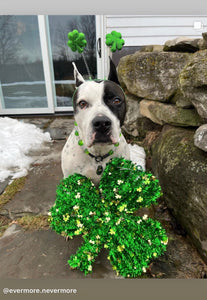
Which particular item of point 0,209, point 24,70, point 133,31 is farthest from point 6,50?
point 0,209

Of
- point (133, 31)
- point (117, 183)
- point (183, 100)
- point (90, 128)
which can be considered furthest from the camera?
point (133, 31)

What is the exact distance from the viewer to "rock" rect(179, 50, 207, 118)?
6.21 feet

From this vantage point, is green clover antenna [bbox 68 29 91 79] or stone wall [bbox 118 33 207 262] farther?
green clover antenna [bbox 68 29 91 79]

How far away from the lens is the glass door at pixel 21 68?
17.6 ft

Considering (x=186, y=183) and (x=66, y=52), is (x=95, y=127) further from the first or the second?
(x=66, y=52)

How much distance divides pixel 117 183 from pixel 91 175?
0.37 meters

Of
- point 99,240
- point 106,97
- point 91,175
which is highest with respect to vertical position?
point 106,97

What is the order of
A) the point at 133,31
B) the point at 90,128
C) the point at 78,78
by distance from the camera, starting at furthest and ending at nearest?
the point at 133,31
the point at 78,78
the point at 90,128

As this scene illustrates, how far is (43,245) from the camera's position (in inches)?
73.5

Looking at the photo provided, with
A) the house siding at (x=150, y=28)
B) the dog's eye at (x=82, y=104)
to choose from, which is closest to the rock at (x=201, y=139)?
the dog's eye at (x=82, y=104)

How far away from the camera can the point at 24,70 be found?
578 centimetres

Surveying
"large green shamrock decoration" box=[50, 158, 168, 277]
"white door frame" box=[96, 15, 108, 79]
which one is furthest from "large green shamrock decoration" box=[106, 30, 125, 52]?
"large green shamrock decoration" box=[50, 158, 168, 277]

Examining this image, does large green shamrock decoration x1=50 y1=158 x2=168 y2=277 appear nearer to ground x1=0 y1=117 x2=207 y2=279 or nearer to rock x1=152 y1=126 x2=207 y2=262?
ground x1=0 y1=117 x2=207 y2=279

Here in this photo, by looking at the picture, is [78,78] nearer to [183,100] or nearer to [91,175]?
[91,175]
